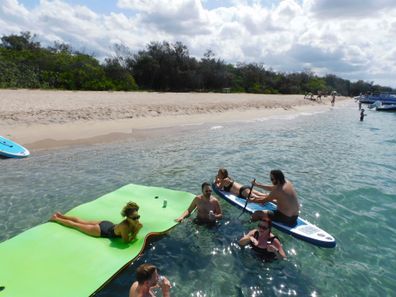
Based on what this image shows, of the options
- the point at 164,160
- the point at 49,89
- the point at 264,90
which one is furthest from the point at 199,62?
Answer: the point at 164,160

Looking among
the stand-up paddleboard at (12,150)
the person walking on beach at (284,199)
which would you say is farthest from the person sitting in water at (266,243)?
the stand-up paddleboard at (12,150)

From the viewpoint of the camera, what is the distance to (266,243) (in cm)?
618

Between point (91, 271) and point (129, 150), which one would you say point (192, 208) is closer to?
point (91, 271)

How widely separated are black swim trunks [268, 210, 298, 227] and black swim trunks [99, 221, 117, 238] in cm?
324

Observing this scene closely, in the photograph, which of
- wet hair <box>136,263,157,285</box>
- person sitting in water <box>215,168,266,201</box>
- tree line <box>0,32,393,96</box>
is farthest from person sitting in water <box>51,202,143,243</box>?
tree line <box>0,32,393,96</box>

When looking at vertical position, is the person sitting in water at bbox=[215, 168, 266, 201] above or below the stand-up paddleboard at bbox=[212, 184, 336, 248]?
above

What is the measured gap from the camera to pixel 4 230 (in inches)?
277

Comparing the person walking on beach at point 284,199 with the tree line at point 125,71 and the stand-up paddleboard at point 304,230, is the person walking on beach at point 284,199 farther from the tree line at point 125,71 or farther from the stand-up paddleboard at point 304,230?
the tree line at point 125,71

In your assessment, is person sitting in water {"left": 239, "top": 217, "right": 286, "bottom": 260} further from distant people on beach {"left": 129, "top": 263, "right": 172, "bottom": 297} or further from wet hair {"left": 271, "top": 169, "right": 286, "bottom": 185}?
distant people on beach {"left": 129, "top": 263, "right": 172, "bottom": 297}

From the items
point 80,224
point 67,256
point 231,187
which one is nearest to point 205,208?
point 231,187

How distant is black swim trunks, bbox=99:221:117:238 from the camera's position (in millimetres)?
6008

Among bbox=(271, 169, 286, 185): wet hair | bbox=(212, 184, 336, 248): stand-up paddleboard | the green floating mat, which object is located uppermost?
bbox=(271, 169, 286, 185): wet hair

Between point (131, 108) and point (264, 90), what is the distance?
117 ft

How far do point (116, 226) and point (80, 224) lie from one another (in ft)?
2.83
